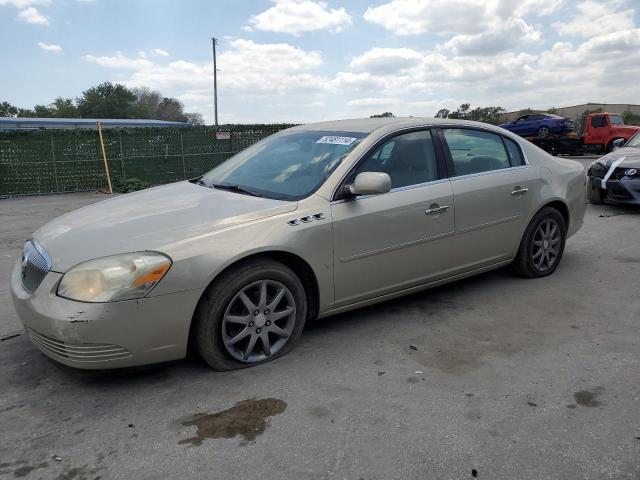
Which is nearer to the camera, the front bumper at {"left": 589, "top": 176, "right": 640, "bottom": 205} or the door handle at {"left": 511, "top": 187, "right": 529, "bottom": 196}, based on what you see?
the door handle at {"left": 511, "top": 187, "right": 529, "bottom": 196}

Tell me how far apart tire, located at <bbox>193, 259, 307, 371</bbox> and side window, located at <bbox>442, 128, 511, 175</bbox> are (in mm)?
1814

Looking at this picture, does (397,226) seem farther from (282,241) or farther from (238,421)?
(238,421)

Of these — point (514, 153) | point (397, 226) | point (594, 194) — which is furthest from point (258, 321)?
point (594, 194)

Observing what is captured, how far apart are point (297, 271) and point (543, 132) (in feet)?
78.5

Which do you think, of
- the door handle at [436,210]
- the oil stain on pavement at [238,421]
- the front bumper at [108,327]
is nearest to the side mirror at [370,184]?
the door handle at [436,210]

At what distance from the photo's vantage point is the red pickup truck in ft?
74.0

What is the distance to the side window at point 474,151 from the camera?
444cm

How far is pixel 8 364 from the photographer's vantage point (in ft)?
11.6

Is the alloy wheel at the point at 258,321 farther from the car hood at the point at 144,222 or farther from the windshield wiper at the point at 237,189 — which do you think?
the windshield wiper at the point at 237,189

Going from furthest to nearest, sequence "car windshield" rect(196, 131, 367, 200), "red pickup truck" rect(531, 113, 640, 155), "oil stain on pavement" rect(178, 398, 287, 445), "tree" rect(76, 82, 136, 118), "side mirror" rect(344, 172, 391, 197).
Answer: "tree" rect(76, 82, 136, 118)
"red pickup truck" rect(531, 113, 640, 155)
"car windshield" rect(196, 131, 367, 200)
"side mirror" rect(344, 172, 391, 197)
"oil stain on pavement" rect(178, 398, 287, 445)

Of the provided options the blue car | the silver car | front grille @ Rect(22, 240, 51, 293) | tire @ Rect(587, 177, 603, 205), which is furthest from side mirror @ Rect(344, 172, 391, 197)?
the blue car

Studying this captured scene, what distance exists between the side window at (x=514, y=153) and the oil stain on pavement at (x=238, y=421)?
3125 mm

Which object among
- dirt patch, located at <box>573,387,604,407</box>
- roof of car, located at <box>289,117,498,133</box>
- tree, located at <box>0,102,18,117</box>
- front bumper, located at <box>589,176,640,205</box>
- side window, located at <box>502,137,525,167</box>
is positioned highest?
tree, located at <box>0,102,18,117</box>

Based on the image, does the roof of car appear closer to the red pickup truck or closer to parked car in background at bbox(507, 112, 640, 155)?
parked car in background at bbox(507, 112, 640, 155)
